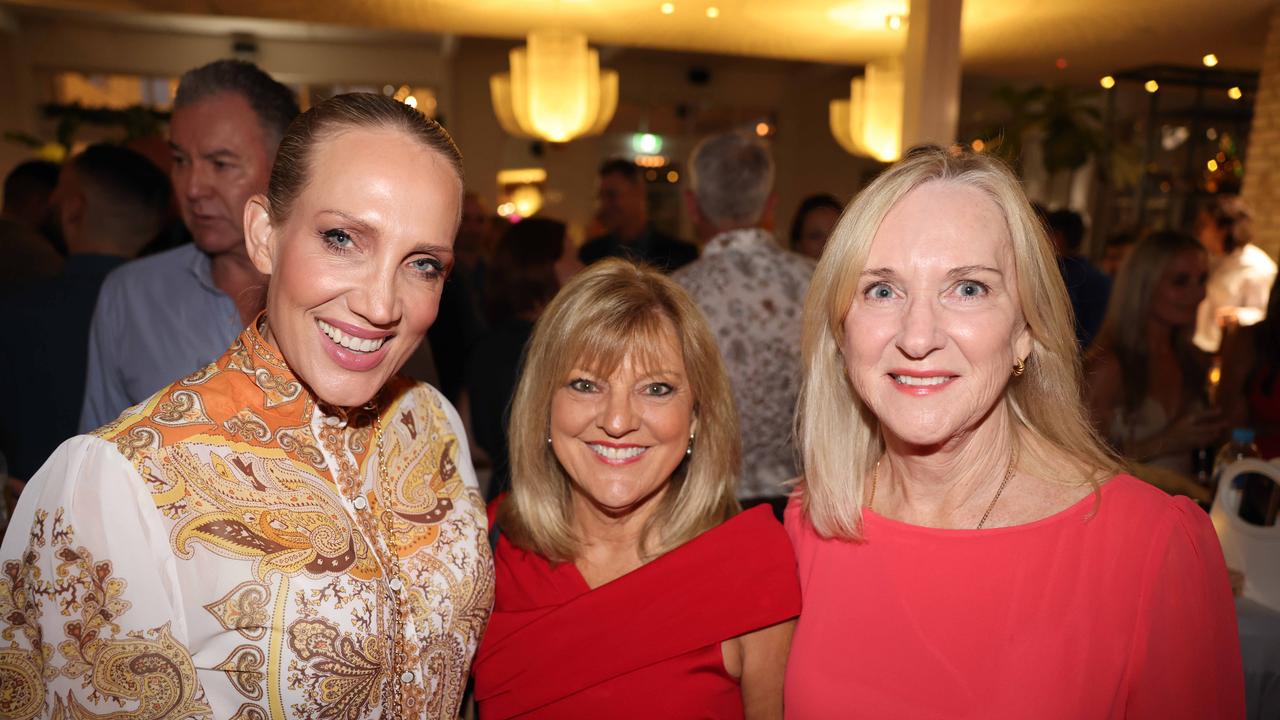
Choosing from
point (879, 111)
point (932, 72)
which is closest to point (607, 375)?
point (932, 72)

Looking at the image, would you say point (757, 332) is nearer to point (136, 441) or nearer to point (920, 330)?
point (920, 330)

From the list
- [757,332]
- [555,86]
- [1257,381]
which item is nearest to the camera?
[757,332]

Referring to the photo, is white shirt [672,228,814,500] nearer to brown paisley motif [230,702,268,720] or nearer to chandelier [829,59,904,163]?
brown paisley motif [230,702,268,720]

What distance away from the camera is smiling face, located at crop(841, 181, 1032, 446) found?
1.36 m

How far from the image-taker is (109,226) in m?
2.99

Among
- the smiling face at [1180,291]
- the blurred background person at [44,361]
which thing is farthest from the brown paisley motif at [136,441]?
the smiling face at [1180,291]

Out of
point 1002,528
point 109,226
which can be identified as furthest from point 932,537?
point 109,226

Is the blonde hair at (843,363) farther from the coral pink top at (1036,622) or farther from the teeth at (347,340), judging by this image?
the teeth at (347,340)

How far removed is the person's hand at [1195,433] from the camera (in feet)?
10.7

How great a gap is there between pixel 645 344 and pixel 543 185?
35.7ft

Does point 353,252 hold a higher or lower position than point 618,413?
higher

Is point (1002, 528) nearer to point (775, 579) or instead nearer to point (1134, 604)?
point (1134, 604)

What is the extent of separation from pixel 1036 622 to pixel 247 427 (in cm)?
130

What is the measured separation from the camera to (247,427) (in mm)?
1246
